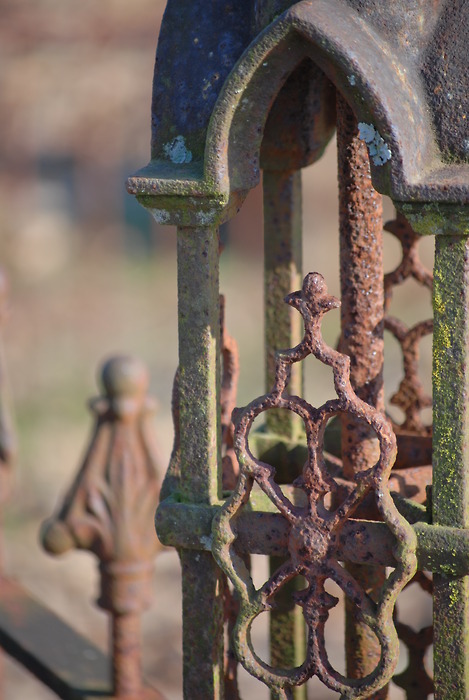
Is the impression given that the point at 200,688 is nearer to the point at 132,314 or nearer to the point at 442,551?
the point at 442,551

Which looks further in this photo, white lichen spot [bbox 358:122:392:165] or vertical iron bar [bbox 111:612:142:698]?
vertical iron bar [bbox 111:612:142:698]

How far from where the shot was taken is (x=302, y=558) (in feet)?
5.13

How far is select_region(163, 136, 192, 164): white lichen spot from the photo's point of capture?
5.33 feet

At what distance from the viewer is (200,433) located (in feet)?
5.41

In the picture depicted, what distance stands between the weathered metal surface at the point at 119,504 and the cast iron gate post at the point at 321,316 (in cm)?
79

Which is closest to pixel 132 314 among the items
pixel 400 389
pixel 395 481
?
pixel 400 389

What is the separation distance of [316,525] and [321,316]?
0.31 metres

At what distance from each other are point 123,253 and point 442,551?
20.3 ft

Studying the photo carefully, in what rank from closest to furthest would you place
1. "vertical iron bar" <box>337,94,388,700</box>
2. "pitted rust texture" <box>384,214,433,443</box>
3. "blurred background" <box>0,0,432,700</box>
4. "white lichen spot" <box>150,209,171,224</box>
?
"white lichen spot" <box>150,209,171,224</box> < "vertical iron bar" <box>337,94,388,700</box> < "pitted rust texture" <box>384,214,433,443</box> < "blurred background" <box>0,0,432,700</box>

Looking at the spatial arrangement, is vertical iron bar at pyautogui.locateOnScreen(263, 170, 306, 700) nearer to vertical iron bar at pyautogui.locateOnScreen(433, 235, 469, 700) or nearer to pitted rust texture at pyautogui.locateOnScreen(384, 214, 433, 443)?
pitted rust texture at pyautogui.locateOnScreen(384, 214, 433, 443)

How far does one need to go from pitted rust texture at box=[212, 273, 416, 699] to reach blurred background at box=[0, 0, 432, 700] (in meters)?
5.04

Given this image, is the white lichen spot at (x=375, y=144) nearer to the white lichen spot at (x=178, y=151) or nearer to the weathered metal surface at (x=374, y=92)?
the weathered metal surface at (x=374, y=92)

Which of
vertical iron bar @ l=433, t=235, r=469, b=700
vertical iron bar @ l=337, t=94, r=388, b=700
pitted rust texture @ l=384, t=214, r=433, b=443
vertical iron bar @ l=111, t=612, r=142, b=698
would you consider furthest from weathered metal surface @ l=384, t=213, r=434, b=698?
vertical iron bar @ l=111, t=612, r=142, b=698

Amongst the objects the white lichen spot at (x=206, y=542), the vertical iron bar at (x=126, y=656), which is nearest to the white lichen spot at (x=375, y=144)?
the white lichen spot at (x=206, y=542)
